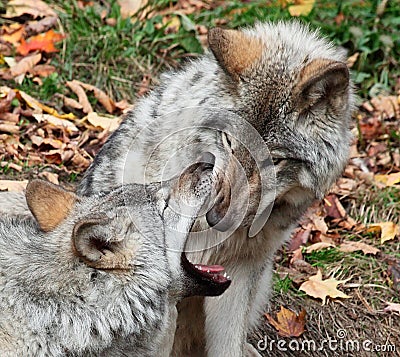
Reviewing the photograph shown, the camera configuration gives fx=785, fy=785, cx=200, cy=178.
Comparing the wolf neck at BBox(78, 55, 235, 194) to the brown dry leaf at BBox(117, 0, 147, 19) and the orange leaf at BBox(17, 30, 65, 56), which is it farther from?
the brown dry leaf at BBox(117, 0, 147, 19)

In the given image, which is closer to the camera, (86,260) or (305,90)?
(86,260)

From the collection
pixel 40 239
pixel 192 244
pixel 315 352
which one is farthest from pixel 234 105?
pixel 315 352

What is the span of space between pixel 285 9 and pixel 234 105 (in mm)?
5797

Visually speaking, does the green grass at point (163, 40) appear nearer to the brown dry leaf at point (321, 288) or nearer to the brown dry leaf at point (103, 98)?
the brown dry leaf at point (103, 98)

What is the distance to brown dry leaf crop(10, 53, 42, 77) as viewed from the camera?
9.05 meters

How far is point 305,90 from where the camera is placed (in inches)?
201

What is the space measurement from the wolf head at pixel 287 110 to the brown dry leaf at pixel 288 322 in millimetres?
1438

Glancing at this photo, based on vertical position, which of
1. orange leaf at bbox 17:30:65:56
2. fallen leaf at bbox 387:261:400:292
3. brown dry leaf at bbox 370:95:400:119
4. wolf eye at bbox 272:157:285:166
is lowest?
fallen leaf at bbox 387:261:400:292

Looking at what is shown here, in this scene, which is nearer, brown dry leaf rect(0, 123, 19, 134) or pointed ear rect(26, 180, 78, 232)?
pointed ear rect(26, 180, 78, 232)

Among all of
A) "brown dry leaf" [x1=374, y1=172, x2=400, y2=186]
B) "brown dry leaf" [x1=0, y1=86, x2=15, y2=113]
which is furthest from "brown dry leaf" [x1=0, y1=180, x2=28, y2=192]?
"brown dry leaf" [x1=374, y1=172, x2=400, y2=186]

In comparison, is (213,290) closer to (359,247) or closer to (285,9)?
(359,247)

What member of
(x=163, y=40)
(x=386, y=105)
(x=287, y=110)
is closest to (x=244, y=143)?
(x=287, y=110)

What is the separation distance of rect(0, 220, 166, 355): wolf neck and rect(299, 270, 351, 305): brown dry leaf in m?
2.74

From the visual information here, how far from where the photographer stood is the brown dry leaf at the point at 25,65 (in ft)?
29.7
